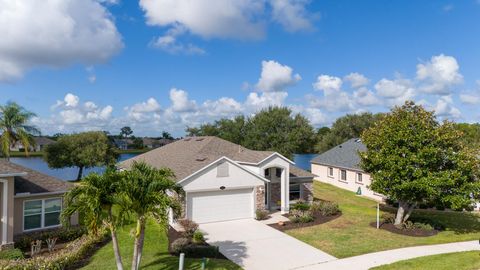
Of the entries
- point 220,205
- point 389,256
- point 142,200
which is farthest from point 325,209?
point 142,200

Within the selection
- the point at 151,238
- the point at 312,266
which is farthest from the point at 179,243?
the point at 312,266

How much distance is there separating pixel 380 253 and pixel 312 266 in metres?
3.88

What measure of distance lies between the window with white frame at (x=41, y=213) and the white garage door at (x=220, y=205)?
25.0 feet

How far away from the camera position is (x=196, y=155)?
27.1 metres

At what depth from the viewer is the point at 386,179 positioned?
64.7 ft

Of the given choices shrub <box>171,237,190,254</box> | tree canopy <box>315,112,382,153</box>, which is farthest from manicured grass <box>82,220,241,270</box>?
tree canopy <box>315,112,382,153</box>

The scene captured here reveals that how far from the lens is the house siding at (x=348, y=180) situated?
31712 millimetres

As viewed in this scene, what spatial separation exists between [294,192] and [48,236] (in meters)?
17.6

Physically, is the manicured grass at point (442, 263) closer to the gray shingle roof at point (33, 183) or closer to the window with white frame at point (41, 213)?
the window with white frame at point (41, 213)

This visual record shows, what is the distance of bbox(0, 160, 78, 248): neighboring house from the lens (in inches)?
609

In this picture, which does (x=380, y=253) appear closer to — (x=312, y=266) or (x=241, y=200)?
(x=312, y=266)

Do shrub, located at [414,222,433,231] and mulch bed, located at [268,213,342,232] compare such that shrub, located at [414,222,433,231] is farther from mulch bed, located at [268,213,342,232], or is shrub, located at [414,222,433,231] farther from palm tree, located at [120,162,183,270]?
palm tree, located at [120,162,183,270]

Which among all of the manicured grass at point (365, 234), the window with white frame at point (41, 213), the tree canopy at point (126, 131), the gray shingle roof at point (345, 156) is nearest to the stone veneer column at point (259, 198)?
the manicured grass at point (365, 234)

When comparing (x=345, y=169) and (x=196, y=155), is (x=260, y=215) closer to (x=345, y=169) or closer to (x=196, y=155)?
(x=196, y=155)
